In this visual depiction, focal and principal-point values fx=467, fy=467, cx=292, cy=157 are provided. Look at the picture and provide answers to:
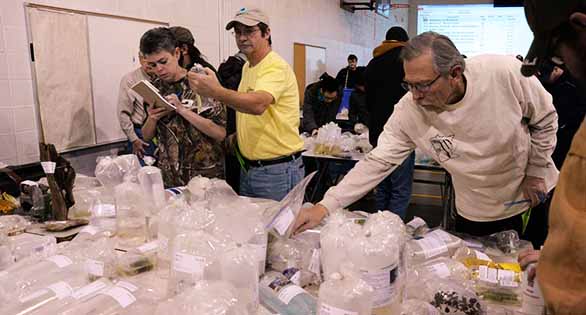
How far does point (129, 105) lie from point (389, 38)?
6.58 feet

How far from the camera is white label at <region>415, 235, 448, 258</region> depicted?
1.33m

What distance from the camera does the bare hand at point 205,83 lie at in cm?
196

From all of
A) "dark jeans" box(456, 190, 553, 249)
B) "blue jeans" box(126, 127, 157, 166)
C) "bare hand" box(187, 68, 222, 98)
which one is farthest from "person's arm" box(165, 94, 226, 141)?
"dark jeans" box(456, 190, 553, 249)

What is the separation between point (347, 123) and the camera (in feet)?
16.4

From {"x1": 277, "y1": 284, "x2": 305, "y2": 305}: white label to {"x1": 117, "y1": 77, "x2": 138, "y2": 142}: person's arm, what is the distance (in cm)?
238

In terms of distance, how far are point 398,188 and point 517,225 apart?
1.59m

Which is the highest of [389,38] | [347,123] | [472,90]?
[389,38]

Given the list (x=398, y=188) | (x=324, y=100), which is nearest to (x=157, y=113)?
(x=398, y=188)

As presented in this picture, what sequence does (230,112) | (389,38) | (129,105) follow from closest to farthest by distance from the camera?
(230,112) < (129,105) < (389,38)

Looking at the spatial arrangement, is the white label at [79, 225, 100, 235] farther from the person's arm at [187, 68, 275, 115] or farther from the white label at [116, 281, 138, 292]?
the person's arm at [187, 68, 275, 115]

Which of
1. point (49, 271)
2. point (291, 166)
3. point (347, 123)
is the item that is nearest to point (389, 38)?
point (347, 123)

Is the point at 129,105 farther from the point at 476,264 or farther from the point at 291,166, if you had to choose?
the point at 476,264

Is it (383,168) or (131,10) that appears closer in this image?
(383,168)

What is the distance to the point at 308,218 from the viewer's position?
147 centimetres
